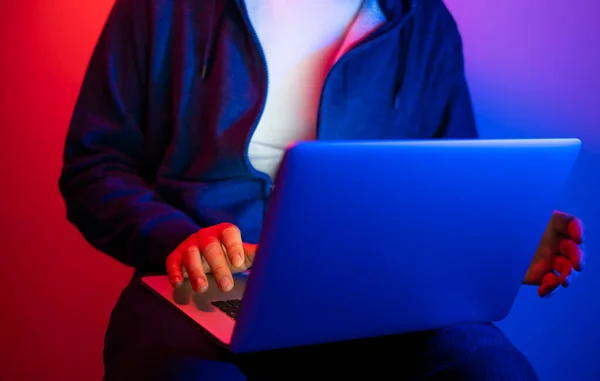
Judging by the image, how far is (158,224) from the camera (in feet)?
3.02

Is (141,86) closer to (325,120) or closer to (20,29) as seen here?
(325,120)

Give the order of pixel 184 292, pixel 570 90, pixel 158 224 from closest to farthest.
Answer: pixel 184 292
pixel 158 224
pixel 570 90

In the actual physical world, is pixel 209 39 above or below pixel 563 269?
above

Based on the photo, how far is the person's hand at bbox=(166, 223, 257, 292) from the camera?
0.67m

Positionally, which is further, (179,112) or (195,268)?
(179,112)

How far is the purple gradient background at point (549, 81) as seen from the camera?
1340 mm

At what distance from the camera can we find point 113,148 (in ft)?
3.41

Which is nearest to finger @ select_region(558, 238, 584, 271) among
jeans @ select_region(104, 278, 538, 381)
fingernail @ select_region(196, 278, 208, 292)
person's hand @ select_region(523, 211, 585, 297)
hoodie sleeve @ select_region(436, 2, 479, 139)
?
person's hand @ select_region(523, 211, 585, 297)

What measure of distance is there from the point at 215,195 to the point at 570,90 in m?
0.81

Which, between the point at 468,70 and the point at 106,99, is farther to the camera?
the point at 468,70

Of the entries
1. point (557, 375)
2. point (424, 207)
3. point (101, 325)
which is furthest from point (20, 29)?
point (557, 375)

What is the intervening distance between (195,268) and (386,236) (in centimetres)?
22

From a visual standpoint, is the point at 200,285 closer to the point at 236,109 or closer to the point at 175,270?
the point at 175,270

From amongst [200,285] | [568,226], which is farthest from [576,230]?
[200,285]
